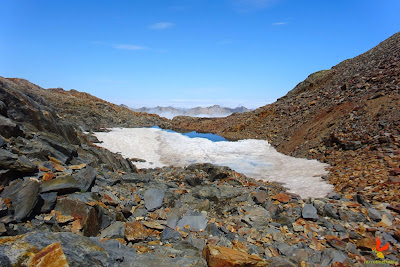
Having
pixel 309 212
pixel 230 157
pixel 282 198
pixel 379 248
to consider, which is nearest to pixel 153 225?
pixel 309 212

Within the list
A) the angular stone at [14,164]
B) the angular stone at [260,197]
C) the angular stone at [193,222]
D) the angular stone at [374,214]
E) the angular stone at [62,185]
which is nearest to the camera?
the angular stone at [14,164]

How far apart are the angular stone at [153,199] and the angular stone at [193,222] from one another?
1100 mm

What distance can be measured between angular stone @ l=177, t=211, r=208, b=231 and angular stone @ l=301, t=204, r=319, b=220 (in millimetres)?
3720

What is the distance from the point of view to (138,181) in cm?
986

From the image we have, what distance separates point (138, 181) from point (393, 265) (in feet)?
28.3

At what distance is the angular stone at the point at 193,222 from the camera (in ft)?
21.8

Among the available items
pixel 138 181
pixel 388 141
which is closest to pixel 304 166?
pixel 388 141

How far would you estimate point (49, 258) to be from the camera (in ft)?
9.50

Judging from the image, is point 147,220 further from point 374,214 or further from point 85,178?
point 374,214

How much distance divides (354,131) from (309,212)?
1233 centimetres

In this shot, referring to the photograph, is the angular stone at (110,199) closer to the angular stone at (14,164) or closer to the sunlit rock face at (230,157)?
the angular stone at (14,164)

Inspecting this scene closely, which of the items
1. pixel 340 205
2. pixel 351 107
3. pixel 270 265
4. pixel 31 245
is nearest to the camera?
pixel 31 245

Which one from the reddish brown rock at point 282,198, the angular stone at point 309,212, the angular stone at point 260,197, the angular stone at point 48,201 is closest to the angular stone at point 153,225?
the angular stone at point 48,201

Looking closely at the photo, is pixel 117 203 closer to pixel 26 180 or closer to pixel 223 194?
pixel 26 180
